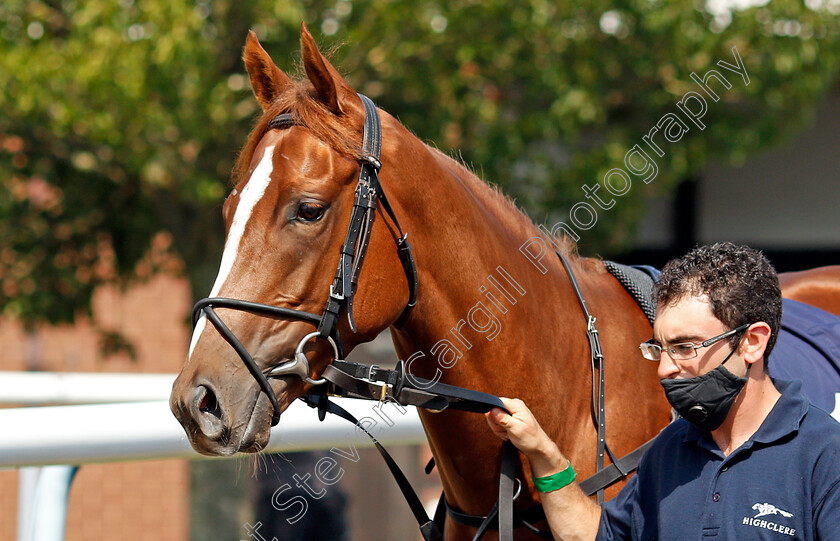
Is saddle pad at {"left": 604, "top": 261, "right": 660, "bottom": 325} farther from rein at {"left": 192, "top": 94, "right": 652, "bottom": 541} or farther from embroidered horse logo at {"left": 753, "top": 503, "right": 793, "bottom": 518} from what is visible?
embroidered horse logo at {"left": 753, "top": 503, "right": 793, "bottom": 518}

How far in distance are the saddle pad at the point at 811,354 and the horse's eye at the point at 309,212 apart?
1381 mm

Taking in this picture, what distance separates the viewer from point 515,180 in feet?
19.6

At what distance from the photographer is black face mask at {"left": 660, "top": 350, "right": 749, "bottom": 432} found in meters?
1.79

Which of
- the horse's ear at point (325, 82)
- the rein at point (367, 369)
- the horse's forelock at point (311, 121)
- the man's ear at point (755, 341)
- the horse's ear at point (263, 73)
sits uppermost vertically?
the horse's ear at point (263, 73)

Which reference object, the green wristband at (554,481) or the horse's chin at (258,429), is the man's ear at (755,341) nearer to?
the green wristband at (554,481)

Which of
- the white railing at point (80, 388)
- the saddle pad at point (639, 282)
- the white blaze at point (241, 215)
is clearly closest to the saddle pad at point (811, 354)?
the saddle pad at point (639, 282)

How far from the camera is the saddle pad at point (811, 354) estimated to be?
2.53 m

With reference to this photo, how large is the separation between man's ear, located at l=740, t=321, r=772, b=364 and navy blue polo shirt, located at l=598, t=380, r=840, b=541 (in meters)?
0.14

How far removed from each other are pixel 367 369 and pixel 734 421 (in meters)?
0.85

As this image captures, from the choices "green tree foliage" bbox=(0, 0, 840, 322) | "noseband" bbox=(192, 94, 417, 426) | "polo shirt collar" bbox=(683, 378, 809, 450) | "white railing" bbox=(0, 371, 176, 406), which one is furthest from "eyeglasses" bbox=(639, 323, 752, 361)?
"green tree foliage" bbox=(0, 0, 840, 322)

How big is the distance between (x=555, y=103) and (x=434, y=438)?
386 cm

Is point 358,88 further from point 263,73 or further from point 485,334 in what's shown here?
point 485,334

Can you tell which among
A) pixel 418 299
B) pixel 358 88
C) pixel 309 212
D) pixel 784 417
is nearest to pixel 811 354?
pixel 784 417

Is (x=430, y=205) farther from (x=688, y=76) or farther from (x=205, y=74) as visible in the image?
(x=688, y=76)
